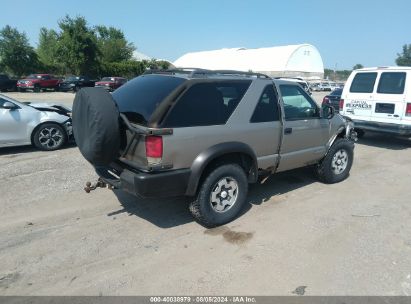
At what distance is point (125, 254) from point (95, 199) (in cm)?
162

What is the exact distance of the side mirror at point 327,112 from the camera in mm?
5375

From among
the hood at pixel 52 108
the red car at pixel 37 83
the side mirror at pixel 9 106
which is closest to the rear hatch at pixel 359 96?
the hood at pixel 52 108

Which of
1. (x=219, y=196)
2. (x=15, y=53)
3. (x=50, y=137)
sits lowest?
(x=219, y=196)

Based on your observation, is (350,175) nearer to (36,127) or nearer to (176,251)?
(176,251)

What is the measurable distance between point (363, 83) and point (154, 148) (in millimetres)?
7555

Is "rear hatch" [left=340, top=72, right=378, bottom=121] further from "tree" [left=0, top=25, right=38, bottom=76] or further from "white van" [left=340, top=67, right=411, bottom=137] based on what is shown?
"tree" [left=0, top=25, right=38, bottom=76]

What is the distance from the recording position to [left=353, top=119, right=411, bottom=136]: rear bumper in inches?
325

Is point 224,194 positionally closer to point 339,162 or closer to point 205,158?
point 205,158

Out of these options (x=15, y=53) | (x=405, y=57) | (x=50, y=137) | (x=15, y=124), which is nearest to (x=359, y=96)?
(x=50, y=137)

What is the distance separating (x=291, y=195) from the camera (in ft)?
17.4

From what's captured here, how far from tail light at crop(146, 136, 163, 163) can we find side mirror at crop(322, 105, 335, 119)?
2.99 meters

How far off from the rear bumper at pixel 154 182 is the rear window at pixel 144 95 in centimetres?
58

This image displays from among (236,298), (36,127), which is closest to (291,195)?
(236,298)

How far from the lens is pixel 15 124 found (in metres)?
7.27
